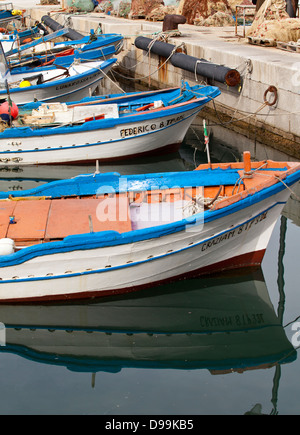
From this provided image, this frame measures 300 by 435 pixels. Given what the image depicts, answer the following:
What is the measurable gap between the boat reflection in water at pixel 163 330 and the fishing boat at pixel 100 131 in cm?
553

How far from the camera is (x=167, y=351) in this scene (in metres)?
7.54

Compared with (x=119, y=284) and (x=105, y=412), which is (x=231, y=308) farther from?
(x=105, y=412)

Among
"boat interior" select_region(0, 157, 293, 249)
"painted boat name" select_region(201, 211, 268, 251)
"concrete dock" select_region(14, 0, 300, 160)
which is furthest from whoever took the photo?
"concrete dock" select_region(14, 0, 300, 160)

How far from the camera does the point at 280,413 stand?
249 inches

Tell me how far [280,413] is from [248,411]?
33 centimetres

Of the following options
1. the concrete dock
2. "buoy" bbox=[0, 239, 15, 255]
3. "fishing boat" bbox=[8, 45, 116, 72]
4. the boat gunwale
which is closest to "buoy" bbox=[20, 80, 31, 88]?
"fishing boat" bbox=[8, 45, 116, 72]

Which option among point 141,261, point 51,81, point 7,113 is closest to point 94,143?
point 7,113

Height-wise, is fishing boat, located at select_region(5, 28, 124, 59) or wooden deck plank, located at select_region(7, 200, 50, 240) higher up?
fishing boat, located at select_region(5, 28, 124, 59)

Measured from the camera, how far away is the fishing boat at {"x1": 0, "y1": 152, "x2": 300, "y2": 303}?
26.0ft

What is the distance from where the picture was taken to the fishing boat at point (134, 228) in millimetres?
7934

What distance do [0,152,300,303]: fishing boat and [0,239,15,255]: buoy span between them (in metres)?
0.01

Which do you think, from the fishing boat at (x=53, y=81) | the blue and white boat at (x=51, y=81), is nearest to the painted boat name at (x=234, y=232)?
the blue and white boat at (x=51, y=81)

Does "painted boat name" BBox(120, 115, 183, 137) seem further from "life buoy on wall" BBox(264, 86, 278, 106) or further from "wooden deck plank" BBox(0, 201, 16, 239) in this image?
"wooden deck plank" BBox(0, 201, 16, 239)

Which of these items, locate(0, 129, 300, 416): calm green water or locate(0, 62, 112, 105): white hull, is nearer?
locate(0, 129, 300, 416): calm green water
